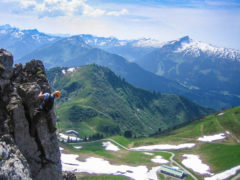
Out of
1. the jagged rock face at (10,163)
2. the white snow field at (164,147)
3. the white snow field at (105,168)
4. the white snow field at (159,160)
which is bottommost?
the white snow field at (164,147)

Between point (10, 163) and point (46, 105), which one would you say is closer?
point (10, 163)

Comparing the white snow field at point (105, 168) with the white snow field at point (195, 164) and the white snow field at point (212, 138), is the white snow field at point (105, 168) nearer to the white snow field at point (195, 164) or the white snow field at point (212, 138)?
the white snow field at point (195, 164)

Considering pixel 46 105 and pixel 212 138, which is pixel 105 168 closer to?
pixel 212 138

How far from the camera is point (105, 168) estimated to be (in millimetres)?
112562

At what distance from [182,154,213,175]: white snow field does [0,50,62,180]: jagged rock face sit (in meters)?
102

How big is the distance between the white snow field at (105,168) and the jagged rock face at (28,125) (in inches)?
3467

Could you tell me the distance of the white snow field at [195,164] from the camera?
110325 millimetres

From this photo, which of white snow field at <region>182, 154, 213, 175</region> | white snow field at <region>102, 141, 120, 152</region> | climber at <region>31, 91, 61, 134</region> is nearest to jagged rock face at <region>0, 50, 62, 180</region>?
climber at <region>31, 91, 61, 134</region>

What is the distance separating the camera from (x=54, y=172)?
20.2m

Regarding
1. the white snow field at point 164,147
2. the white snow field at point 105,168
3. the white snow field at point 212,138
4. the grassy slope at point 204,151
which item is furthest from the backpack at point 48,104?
the white snow field at point 212,138

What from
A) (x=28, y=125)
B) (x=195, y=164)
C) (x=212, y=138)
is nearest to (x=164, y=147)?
(x=212, y=138)

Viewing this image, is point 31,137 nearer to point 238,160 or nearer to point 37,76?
point 37,76

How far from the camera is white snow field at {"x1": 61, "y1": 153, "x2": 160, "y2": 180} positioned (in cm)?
10494

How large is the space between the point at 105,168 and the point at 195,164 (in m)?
44.8
